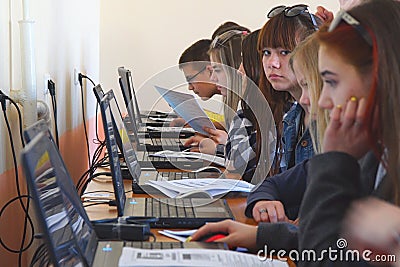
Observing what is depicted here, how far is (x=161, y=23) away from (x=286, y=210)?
3073mm

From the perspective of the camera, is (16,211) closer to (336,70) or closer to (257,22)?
(336,70)

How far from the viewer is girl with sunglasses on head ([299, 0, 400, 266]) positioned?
934mm

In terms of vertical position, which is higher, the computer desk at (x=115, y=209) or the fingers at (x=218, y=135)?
the computer desk at (x=115, y=209)

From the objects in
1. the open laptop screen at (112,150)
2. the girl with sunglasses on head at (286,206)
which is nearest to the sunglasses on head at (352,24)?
the girl with sunglasses on head at (286,206)

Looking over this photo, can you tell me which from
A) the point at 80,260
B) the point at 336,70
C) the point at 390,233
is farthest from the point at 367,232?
the point at 80,260

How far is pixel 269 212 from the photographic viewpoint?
1.53m

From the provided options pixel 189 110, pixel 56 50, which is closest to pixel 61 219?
pixel 56 50

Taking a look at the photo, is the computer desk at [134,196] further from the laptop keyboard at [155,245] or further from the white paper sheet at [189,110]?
the white paper sheet at [189,110]

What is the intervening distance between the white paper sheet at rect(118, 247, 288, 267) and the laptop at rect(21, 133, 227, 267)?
0.13 ft

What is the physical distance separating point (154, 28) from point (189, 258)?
354cm

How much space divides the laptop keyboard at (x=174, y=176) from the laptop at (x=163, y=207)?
28 centimetres

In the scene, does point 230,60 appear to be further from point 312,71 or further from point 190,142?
point 312,71

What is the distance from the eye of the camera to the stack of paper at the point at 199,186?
5.79ft

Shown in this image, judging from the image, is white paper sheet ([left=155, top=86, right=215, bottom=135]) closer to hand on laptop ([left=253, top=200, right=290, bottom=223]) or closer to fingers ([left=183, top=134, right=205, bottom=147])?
fingers ([left=183, top=134, right=205, bottom=147])
